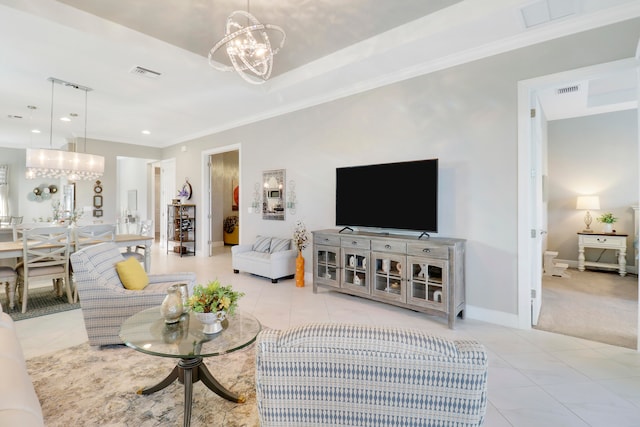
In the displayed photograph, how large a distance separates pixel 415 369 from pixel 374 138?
3.52 meters

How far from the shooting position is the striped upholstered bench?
0.94m

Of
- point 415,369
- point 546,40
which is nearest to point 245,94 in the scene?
point 546,40

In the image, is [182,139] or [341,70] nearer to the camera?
[341,70]

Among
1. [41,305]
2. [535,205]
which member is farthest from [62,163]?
[535,205]

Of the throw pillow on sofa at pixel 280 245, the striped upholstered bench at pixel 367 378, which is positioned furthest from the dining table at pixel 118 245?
the striped upholstered bench at pixel 367 378

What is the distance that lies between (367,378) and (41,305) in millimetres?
4484

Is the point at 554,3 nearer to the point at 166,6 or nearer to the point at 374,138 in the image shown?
the point at 374,138

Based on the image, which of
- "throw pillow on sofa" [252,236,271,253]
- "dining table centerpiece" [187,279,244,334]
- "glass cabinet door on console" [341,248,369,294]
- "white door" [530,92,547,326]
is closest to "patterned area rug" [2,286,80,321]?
"throw pillow on sofa" [252,236,271,253]

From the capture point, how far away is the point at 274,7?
9.39ft

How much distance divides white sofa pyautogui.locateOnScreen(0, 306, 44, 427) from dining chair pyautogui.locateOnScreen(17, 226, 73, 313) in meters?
2.76

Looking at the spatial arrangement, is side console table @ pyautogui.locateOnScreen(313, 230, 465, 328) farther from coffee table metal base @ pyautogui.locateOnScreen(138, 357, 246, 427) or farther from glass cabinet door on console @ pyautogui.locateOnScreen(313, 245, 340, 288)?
coffee table metal base @ pyautogui.locateOnScreen(138, 357, 246, 427)

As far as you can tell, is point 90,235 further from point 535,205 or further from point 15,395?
point 535,205

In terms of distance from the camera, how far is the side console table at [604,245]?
17.4ft

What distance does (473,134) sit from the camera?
335cm
